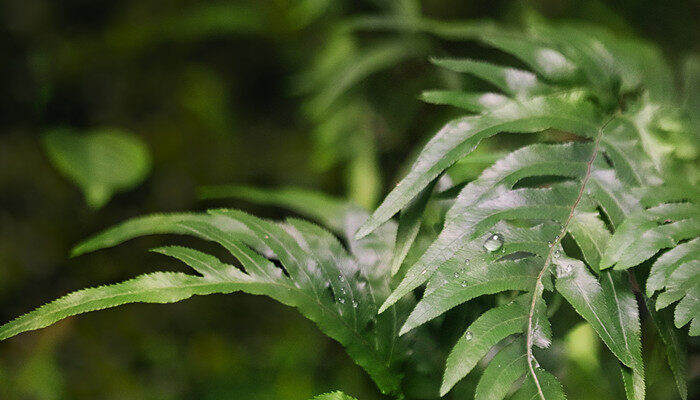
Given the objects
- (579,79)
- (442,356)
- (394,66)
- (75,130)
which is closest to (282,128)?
(394,66)

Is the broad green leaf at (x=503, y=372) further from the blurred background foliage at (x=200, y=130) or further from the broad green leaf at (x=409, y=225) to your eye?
the blurred background foliage at (x=200, y=130)

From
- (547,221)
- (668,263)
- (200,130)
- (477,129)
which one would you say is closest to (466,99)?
(477,129)

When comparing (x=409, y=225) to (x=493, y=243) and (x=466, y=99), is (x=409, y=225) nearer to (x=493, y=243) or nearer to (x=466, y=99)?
(x=493, y=243)

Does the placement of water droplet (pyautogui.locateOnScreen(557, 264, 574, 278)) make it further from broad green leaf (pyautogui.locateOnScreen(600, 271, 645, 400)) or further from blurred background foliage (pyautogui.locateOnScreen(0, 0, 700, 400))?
blurred background foliage (pyautogui.locateOnScreen(0, 0, 700, 400))

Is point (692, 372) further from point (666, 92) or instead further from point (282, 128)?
point (282, 128)

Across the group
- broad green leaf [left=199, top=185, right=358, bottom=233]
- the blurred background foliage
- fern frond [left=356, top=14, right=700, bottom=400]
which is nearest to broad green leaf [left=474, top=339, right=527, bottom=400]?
fern frond [left=356, top=14, right=700, bottom=400]

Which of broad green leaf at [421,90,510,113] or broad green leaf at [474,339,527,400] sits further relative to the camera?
broad green leaf at [421,90,510,113]

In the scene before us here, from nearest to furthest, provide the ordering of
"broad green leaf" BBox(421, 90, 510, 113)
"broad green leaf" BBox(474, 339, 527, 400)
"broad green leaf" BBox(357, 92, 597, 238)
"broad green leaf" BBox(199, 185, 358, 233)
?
"broad green leaf" BBox(474, 339, 527, 400) < "broad green leaf" BBox(357, 92, 597, 238) < "broad green leaf" BBox(421, 90, 510, 113) < "broad green leaf" BBox(199, 185, 358, 233)

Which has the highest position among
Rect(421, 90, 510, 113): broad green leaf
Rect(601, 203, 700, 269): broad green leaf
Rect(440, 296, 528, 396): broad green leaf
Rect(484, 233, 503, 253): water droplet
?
Rect(421, 90, 510, 113): broad green leaf

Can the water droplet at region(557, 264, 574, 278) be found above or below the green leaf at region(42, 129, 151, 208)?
below
